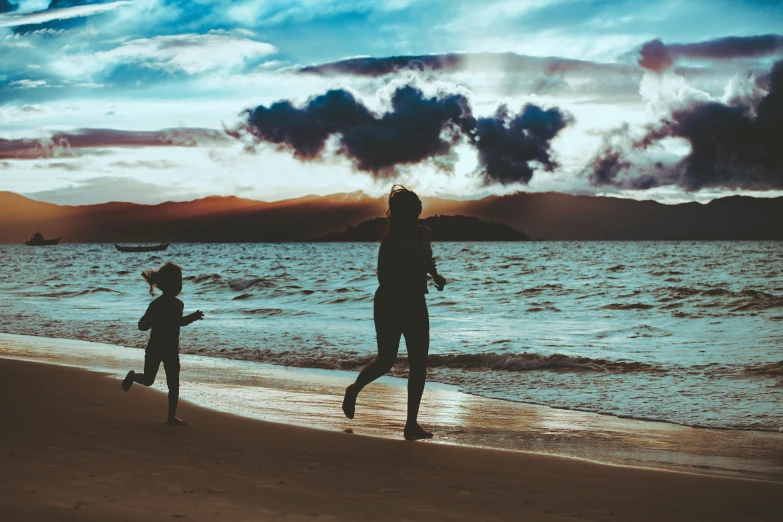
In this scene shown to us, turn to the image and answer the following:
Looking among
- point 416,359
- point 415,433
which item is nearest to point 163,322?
point 416,359

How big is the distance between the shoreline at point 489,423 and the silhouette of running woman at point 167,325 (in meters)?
0.94

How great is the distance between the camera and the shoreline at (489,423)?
5438 millimetres

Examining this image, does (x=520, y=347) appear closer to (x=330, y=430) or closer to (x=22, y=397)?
(x=330, y=430)

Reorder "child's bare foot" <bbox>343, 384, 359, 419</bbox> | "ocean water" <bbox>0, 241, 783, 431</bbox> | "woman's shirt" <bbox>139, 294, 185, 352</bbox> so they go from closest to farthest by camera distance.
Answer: "woman's shirt" <bbox>139, 294, 185, 352</bbox> → "child's bare foot" <bbox>343, 384, 359, 419</bbox> → "ocean water" <bbox>0, 241, 783, 431</bbox>

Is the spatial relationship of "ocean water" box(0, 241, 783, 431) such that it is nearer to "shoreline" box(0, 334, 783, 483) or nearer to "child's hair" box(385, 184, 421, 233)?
"shoreline" box(0, 334, 783, 483)

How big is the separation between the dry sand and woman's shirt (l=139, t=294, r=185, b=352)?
0.64 m

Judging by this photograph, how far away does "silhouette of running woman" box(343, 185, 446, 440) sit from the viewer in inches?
218

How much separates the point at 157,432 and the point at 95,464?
1.31 metres

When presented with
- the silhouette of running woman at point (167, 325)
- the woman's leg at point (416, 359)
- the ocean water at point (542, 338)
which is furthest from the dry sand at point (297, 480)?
the ocean water at point (542, 338)

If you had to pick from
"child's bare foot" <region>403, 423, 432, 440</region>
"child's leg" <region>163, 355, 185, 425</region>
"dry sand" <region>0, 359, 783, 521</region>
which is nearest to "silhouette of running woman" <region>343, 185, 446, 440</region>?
"child's bare foot" <region>403, 423, 432, 440</region>

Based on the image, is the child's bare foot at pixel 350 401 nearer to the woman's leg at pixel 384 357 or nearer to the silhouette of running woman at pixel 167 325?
the woman's leg at pixel 384 357

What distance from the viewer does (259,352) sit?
12422 millimetres

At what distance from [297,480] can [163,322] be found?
228 cm

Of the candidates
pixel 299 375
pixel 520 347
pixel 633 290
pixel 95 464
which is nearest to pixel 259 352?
pixel 299 375
